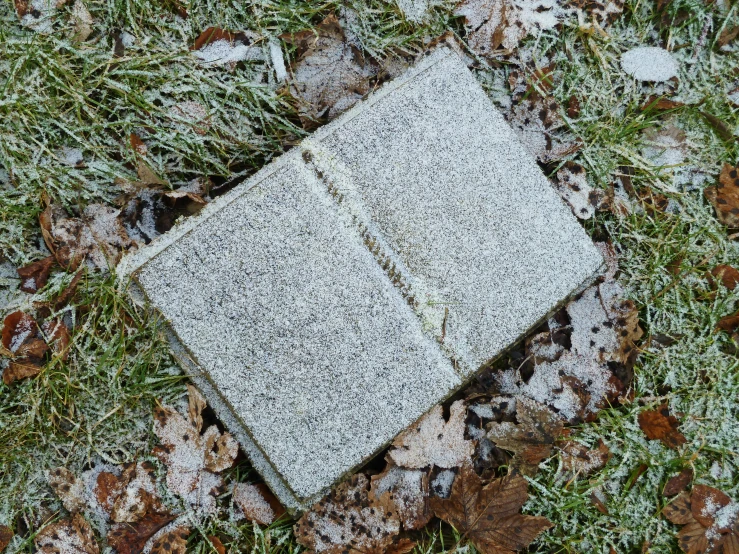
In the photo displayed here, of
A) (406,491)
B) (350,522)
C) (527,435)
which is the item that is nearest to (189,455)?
(350,522)

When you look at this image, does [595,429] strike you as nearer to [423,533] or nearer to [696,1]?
[423,533]

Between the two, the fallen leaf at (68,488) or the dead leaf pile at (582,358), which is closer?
the fallen leaf at (68,488)

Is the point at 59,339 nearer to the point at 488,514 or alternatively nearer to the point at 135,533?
the point at 135,533

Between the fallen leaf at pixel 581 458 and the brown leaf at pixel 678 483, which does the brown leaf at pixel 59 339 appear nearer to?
the fallen leaf at pixel 581 458

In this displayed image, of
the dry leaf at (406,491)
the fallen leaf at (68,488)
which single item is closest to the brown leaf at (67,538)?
the fallen leaf at (68,488)

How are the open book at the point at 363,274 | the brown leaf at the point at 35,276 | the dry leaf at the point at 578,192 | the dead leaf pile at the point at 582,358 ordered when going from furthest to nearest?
the dry leaf at the point at 578,192 < the dead leaf pile at the point at 582,358 < the brown leaf at the point at 35,276 < the open book at the point at 363,274

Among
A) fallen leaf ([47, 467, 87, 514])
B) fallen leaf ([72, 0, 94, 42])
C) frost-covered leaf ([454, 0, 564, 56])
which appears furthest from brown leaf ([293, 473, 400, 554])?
fallen leaf ([72, 0, 94, 42])

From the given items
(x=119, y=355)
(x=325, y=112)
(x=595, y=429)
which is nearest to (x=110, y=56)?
(x=325, y=112)

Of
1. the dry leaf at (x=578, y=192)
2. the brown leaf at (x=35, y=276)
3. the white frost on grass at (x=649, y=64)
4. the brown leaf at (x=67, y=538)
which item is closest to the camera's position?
the brown leaf at (x=67, y=538)
